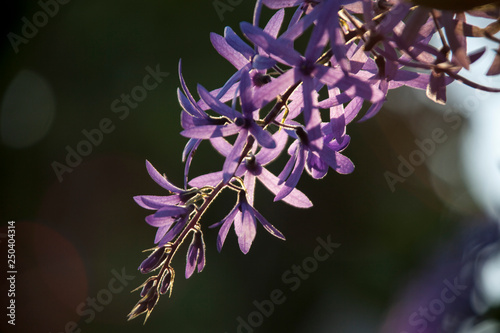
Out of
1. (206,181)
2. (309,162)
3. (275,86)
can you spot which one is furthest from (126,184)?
(275,86)

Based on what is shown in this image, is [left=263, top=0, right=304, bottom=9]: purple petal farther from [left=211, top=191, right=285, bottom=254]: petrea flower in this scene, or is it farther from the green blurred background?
the green blurred background

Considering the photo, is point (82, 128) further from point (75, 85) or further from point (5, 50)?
point (5, 50)

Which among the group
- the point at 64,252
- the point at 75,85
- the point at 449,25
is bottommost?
the point at 449,25

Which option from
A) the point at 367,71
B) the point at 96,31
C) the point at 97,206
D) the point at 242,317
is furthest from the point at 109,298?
the point at 367,71

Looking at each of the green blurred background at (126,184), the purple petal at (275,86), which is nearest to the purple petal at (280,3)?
the purple petal at (275,86)

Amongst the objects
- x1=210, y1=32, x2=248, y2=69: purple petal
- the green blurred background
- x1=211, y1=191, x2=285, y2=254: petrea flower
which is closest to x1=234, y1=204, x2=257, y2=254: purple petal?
x1=211, y1=191, x2=285, y2=254: petrea flower

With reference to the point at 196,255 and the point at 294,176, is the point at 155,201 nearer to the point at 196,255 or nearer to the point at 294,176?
the point at 196,255
